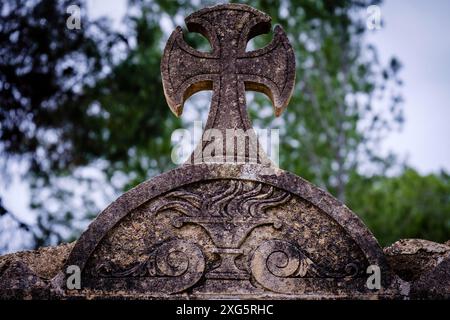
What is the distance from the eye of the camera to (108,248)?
14.0ft

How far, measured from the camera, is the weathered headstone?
164 inches

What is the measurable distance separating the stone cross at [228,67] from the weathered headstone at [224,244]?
31 centimetres

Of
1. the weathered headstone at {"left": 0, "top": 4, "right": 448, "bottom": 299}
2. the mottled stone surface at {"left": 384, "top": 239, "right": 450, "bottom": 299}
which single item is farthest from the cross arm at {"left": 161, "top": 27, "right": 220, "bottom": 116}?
the mottled stone surface at {"left": 384, "top": 239, "right": 450, "bottom": 299}

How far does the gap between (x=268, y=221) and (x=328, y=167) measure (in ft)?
37.5

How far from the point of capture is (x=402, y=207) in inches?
652

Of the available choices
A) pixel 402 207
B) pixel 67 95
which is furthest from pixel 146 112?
pixel 402 207

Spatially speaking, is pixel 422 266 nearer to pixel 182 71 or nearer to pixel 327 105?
pixel 182 71

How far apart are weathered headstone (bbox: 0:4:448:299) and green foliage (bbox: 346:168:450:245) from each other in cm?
1106

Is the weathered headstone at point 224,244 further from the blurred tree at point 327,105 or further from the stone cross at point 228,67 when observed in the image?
the blurred tree at point 327,105

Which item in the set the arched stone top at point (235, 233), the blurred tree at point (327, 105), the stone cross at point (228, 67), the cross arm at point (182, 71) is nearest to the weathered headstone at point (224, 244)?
the arched stone top at point (235, 233)

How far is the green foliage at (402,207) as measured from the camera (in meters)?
15.6

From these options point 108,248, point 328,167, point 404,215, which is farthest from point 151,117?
point 404,215

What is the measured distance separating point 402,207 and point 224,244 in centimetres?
1293

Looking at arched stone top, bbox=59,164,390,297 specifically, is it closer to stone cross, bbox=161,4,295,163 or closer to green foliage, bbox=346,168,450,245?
stone cross, bbox=161,4,295,163
